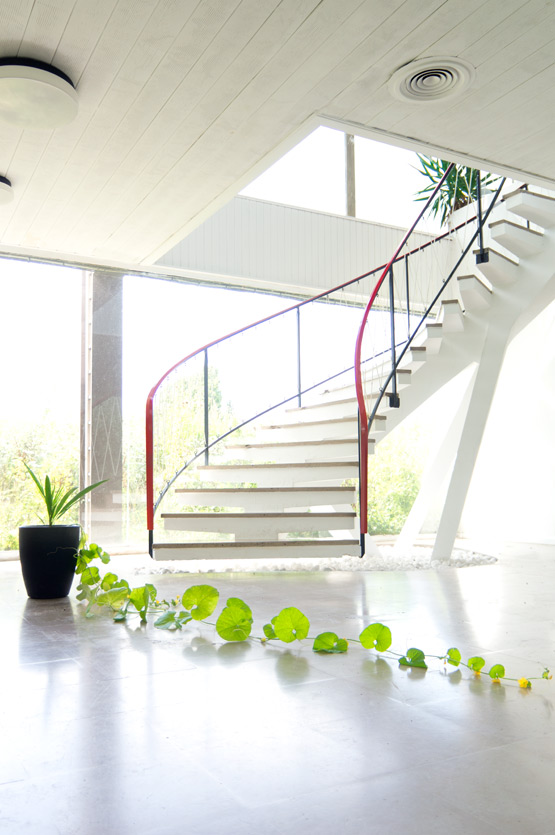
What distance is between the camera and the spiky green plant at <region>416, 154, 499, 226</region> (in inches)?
258

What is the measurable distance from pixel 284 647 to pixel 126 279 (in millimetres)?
4274

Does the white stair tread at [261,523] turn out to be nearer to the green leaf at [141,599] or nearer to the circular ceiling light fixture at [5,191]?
the green leaf at [141,599]

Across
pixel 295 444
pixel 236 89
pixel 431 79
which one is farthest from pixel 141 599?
pixel 431 79

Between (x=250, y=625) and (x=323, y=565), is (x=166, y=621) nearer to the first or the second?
(x=250, y=625)

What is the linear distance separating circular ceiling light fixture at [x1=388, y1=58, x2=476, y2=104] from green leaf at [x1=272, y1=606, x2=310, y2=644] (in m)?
2.18

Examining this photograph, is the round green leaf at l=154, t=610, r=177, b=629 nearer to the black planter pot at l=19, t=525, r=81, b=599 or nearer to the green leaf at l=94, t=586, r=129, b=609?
the green leaf at l=94, t=586, r=129, b=609

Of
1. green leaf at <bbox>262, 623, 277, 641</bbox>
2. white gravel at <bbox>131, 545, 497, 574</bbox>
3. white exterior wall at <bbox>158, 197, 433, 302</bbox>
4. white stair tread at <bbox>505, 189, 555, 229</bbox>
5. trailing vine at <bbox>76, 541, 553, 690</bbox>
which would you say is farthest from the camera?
white exterior wall at <bbox>158, 197, 433, 302</bbox>

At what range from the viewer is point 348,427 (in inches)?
194

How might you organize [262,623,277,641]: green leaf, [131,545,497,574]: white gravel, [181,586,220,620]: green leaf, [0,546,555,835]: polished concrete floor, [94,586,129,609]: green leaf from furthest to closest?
[131,545,497,574]: white gravel < [94,586,129,609]: green leaf < [181,586,220,620]: green leaf < [262,623,277,641]: green leaf < [0,546,555,835]: polished concrete floor

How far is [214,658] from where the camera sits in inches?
89.9

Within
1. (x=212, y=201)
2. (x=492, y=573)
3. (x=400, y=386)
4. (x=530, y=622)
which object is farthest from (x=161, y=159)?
(x=492, y=573)

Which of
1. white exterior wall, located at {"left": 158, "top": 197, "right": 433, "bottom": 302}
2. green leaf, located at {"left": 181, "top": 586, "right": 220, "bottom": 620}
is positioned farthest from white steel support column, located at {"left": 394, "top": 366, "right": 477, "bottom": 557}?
green leaf, located at {"left": 181, "top": 586, "right": 220, "bottom": 620}

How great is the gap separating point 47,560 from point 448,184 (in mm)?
5207

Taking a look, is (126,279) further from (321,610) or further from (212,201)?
(321,610)
